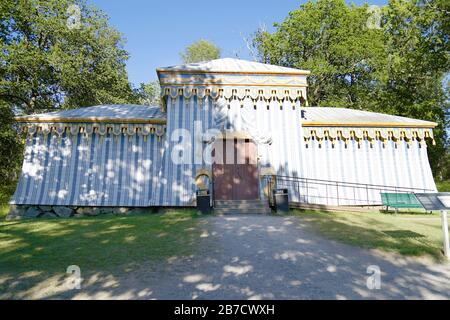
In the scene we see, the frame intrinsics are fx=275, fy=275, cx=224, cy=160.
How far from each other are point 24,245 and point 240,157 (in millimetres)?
8907

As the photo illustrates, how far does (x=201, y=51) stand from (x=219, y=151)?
31562 mm

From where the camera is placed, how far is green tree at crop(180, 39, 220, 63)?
1588 inches

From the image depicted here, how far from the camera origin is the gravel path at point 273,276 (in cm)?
391

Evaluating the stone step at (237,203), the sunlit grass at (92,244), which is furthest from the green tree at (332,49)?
the sunlit grass at (92,244)

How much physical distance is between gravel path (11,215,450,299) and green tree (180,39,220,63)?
124 feet

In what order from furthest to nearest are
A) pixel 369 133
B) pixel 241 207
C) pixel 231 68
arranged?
pixel 369 133 → pixel 231 68 → pixel 241 207

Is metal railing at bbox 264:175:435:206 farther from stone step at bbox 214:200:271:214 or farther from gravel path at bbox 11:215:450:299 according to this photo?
gravel path at bbox 11:215:450:299

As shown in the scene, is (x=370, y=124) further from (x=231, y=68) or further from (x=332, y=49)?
(x=332, y=49)

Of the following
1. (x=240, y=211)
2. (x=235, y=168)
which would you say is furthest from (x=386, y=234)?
(x=235, y=168)

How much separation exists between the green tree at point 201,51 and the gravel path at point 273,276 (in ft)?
124

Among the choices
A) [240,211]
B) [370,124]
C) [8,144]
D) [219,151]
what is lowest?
[240,211]

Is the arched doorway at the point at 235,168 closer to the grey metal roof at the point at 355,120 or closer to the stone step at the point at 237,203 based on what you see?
the stone step at the point at 237,203

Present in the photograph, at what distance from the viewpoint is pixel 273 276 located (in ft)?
15.0

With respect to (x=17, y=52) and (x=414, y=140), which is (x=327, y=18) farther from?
(x=17, y=52)
